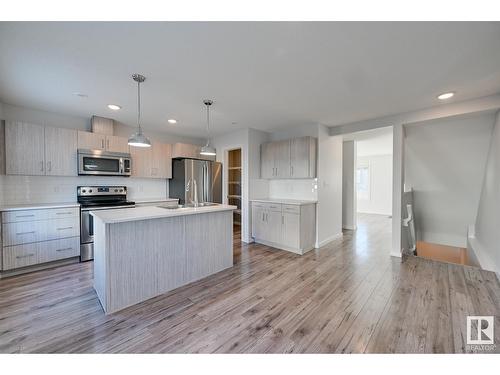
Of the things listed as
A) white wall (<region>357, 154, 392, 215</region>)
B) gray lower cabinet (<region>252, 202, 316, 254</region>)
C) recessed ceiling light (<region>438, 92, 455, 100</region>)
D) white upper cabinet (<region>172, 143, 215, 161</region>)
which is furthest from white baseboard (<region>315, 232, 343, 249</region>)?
white wall (<region>357, 154, 392, 215</region>)

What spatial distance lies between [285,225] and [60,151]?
4.08 metres

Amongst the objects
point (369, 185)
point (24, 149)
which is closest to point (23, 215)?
point (24, 149)

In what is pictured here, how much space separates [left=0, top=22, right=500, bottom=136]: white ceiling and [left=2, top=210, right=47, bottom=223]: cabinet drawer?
1.62 meters

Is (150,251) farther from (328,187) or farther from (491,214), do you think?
(491,214)

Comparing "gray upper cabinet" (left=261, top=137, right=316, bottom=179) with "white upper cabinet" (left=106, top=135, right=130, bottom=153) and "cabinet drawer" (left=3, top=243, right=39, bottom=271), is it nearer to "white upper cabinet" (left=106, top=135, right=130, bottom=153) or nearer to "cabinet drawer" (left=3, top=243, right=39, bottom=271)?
"white upper cabinet" (left=106, top=135, right=130, bottom=153)

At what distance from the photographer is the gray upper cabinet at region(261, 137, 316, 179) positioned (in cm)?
412

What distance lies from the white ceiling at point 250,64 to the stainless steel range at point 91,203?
57.2 inches

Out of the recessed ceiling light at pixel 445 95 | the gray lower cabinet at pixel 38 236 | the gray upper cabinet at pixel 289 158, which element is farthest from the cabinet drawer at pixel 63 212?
the recessed ceiling light at pixel 445 95

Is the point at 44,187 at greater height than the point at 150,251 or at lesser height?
greater

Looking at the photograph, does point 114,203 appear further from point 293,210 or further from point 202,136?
point 293,210

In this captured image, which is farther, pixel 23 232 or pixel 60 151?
pixel 60 151

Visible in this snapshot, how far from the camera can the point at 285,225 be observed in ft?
13.1

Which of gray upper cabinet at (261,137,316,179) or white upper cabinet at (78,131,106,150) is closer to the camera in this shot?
white upper cabinet at (78,131,106,150)
